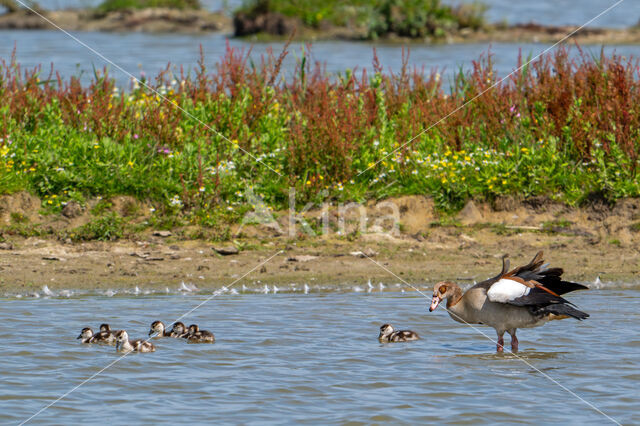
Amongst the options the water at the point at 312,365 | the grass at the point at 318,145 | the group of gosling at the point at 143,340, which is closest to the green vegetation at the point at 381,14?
the grass at the point at 318,145

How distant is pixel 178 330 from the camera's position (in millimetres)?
9297

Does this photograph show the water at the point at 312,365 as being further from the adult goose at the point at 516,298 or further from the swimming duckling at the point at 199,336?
the adult goose at the point at 516,298

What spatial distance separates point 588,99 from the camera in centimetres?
1389

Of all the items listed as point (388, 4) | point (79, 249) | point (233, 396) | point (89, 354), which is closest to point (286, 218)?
point (79, 249)

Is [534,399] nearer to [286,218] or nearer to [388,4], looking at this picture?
[286,218]

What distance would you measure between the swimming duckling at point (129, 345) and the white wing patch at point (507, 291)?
3217 mm

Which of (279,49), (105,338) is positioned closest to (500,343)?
(105,338)

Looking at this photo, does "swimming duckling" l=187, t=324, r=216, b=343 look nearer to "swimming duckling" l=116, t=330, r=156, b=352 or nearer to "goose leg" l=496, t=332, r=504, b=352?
"swimming duckling" l=116, t=330, r=156, b=352

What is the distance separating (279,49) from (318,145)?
23056mm

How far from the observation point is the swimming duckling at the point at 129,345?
8.77 m

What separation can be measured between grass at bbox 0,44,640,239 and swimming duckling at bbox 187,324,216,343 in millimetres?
3326

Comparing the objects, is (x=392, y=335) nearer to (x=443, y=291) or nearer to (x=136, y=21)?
(x=443, y=291)

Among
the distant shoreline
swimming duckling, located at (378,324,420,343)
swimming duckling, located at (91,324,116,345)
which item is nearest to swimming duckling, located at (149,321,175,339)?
swimming duckling, located at (91,324,116,345)

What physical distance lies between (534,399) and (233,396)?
2422 millimetres
